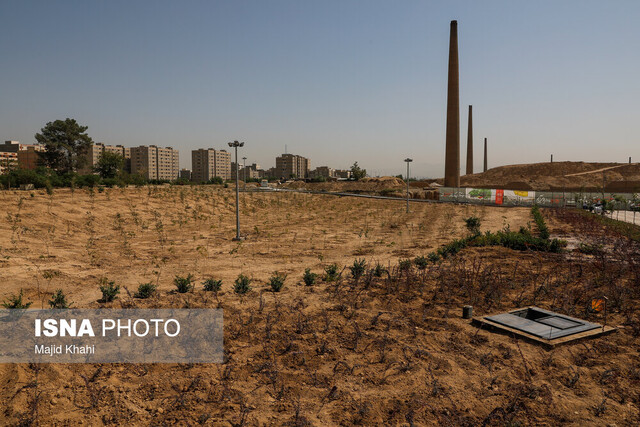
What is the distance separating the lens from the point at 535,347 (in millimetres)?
6977

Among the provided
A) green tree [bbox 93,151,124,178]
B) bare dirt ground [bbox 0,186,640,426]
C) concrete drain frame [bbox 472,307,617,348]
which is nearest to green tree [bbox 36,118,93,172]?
green tree [bbox 93,151,124,178]

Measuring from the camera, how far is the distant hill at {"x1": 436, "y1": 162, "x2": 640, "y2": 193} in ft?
252

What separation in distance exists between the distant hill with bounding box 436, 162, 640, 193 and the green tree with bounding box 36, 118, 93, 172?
244 feet

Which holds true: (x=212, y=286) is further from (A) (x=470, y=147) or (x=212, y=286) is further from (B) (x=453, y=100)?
(A) (x=470, y=147)

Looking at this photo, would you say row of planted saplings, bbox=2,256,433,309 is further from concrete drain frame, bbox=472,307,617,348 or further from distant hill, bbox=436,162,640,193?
distant hill, bbox=436,162,640,193

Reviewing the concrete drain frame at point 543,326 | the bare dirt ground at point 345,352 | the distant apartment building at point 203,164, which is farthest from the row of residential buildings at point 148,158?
the concrete drain frame at point 543,326

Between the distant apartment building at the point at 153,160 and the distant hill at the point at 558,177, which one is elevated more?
the distant apartment building at the point at 153,160

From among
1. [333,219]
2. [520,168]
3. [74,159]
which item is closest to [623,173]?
[520,168]

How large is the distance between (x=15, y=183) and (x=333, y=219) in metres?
26.8

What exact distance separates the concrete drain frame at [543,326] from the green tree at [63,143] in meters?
67.0

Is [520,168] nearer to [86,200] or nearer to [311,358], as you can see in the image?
[86,200]

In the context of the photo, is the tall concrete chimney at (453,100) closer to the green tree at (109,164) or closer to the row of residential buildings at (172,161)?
the green tree at (109,164)

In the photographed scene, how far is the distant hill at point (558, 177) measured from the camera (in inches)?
3019

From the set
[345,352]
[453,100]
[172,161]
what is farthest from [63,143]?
[172,161]
